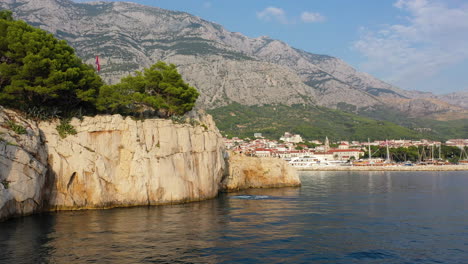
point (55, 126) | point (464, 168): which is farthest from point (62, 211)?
point (464, 168)

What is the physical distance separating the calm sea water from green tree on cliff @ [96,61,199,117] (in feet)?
45.8

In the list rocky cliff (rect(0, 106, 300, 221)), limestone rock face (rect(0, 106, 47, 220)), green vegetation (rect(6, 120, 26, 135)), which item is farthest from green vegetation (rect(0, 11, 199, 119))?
green vegetation (rect(6, 120, 26, 135))

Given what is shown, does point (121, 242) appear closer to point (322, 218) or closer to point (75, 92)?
point (322, 218)

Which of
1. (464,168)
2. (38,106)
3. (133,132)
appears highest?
(38,106)

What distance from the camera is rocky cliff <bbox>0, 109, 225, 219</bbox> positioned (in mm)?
28750

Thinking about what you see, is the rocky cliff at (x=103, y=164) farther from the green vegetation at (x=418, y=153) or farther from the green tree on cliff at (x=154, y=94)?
the green vegetation at (x=418, y=153)

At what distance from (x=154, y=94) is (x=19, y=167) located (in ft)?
71.1

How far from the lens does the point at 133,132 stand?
37156mm

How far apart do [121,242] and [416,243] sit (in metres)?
17.8

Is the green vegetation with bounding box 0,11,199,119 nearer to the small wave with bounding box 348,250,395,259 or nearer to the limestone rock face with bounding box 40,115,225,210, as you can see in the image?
the limestone rock face with bounding box 40,115,225,210

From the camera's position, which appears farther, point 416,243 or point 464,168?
point 464,168

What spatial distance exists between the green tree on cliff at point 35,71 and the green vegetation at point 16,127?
5.05 metres

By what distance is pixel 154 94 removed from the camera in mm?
47531

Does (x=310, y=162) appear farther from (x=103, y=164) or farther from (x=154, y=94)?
(x=103, y=164)
